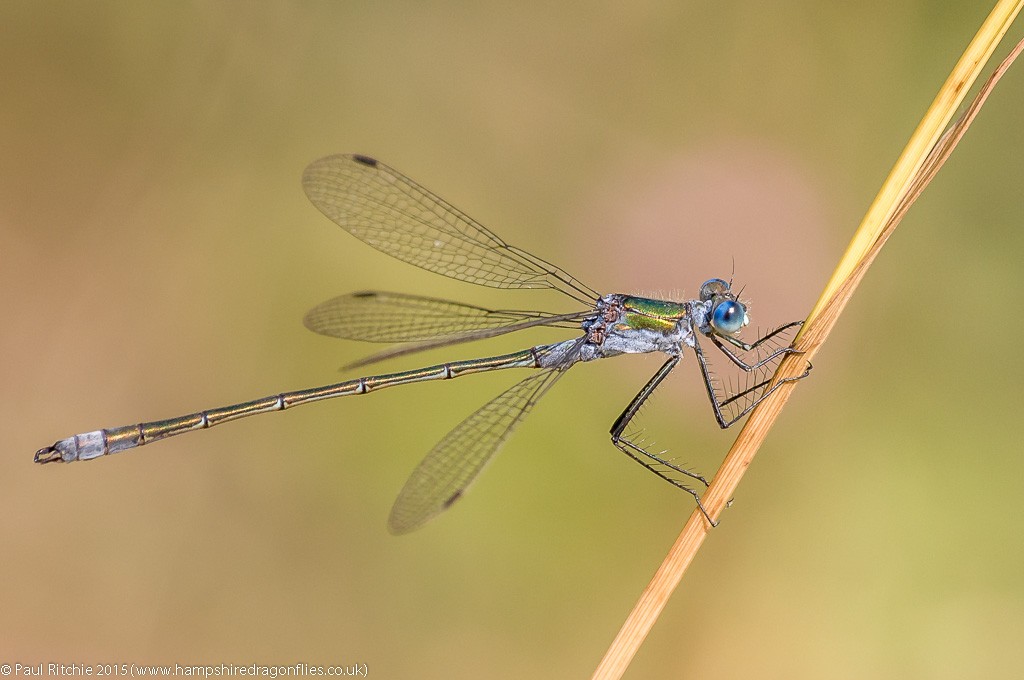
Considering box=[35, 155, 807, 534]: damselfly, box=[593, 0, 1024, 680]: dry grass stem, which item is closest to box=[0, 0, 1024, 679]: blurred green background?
box=[35, 155, 807, 534]: damselfly

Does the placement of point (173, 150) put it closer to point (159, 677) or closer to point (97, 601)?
point (97, 601)

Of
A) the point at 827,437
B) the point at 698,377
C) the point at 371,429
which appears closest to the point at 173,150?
the point at 371,429

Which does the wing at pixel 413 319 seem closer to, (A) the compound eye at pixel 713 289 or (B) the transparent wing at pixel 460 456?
(B) the transparent wing at pixel 460 456

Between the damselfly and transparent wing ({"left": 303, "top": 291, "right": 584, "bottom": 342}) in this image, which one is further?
transparent wing ({"left": 303, "top": 291, "right": 584, "bottom": 342})

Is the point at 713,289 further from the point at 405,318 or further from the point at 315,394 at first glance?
the point at 315,394

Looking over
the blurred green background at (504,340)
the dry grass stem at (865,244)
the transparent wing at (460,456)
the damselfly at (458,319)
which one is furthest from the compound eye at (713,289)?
the dry grass stem at (865,244)

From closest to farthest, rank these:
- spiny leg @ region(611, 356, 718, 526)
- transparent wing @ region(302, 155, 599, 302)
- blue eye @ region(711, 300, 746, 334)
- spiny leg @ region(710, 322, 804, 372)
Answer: spiny leg @ region(710, 322, 804, 372), spiny leg @ region(611, 356, 718, 526), blue eye @ region(711, 300, 746, 334), transparent wing @ region(302, 155, 599, 302)

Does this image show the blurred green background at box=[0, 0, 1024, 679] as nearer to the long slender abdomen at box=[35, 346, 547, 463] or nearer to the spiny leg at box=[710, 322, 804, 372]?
the long slender abdomen at box=[35, 346, 547, 463]
